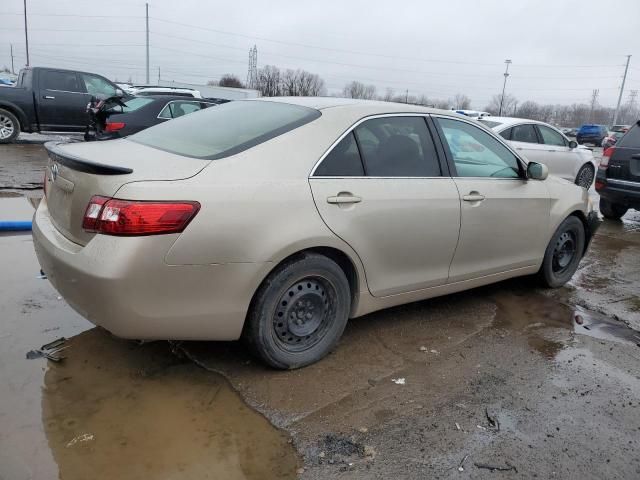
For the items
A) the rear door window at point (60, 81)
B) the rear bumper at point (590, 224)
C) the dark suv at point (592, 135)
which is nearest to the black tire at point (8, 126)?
the rear door window at point (60, 81)

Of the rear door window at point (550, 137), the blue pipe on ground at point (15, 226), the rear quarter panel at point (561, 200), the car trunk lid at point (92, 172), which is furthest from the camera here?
the rear door window at point (550, 137)

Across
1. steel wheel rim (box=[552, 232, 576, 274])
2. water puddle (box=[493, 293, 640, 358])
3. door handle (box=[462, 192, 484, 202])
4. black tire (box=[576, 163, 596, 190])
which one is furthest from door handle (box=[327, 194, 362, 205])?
black tire (box=[576, 163, 596, 190])

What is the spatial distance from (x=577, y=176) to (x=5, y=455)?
11.4 meters

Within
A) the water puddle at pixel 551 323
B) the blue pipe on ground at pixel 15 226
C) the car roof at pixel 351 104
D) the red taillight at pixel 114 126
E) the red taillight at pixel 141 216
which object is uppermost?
the car roof at pixel 351 104

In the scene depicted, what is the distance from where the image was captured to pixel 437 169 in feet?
12.1

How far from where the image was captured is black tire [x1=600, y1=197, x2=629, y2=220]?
8.69 metres

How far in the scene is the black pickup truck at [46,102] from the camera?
40.1ft

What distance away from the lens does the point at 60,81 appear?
12.7 meters

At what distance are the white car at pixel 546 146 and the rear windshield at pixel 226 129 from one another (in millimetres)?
6850

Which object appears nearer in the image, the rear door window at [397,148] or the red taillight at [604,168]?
the rear door window at [397,148]

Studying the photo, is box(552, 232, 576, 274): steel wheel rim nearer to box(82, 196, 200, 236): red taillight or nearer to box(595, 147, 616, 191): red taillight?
box(82, 196, 200, 236): red taillight

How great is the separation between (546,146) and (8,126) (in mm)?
11789

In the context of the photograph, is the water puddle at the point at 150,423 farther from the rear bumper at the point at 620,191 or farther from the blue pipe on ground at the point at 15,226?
the rear bumper at the point at 620,191

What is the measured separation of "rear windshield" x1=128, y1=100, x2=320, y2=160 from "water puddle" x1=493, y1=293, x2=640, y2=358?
2259 millimetres
